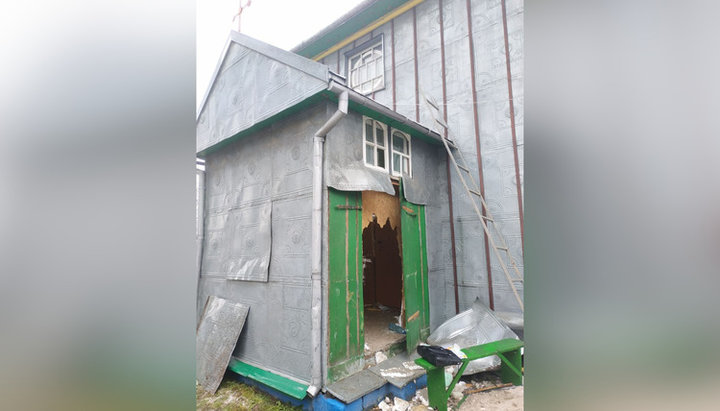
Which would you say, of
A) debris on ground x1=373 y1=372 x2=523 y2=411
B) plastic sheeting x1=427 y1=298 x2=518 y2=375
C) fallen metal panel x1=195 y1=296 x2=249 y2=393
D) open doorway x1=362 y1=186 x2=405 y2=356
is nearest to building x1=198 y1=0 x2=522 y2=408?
open doorway x1=362 y1=186 x2=405 y2=356

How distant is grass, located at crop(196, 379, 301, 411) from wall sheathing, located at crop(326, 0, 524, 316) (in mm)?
3524

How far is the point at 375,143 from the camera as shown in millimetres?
5801

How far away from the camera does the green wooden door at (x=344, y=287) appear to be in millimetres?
4664

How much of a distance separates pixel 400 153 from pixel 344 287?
9.95 feet

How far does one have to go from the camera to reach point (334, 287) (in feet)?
15.5

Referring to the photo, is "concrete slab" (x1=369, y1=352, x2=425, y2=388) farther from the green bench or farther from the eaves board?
the eaves board

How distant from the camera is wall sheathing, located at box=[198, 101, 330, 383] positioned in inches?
194

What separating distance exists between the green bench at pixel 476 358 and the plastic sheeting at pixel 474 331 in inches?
9.2

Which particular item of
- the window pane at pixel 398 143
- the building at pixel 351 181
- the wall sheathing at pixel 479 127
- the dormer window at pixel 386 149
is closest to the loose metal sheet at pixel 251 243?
the building at pixel 351 181

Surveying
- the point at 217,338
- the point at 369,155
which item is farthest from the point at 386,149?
the point at 217,338

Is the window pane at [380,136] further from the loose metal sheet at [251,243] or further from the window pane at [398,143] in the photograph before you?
the loose metal sheet at [251,243]
